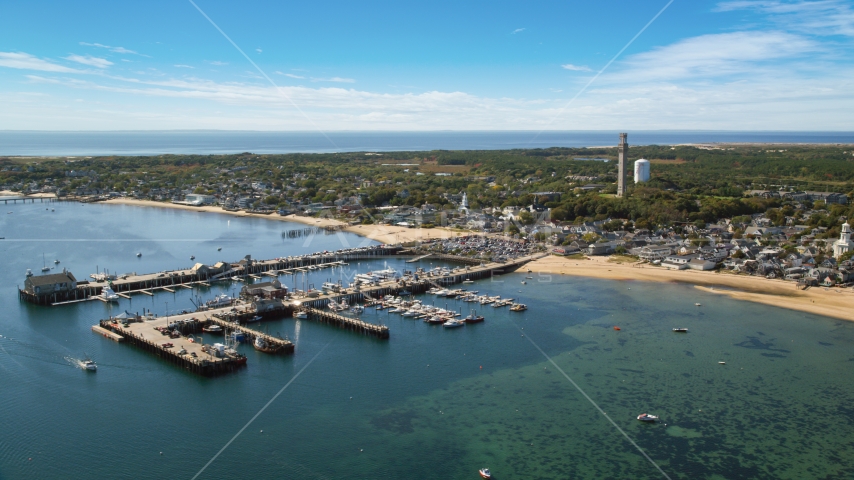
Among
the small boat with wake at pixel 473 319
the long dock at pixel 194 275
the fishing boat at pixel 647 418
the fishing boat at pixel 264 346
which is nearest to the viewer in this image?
the fishing boat at pixel 647 418

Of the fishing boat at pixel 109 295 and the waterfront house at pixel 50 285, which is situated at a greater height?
the waterfront house at pixel 50 285

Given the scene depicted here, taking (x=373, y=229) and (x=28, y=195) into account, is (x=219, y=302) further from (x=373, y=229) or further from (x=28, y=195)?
(x=28, y=195)

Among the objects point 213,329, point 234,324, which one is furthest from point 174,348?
point 234,324

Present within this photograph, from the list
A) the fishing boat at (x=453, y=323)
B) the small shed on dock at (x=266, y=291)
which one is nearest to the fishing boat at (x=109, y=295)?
the small shed on dock at (x=266, y=291)

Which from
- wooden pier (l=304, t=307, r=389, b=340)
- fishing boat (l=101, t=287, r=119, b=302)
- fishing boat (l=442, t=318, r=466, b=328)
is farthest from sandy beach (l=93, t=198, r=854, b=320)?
fishing boat (l=101, t=287, r=119, b=302)

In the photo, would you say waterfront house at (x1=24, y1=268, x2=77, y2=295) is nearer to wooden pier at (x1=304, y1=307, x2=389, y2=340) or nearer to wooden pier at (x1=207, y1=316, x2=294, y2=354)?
wooden pier at (x1=207, y1=316, x2=294, y2=354)

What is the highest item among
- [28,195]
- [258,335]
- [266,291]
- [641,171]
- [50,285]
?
[641,171]

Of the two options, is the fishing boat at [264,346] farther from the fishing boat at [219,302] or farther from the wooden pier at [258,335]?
the fishing boat at [219,302]

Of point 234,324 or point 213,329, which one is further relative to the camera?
point 234,324
